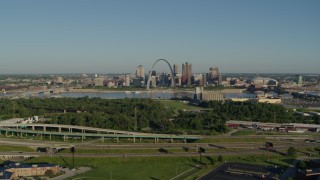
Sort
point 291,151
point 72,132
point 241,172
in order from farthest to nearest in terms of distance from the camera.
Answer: point 72,132 < point 291,151 < point 241,172

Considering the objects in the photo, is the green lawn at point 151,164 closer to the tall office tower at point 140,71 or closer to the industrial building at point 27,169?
the industrial building at point 27,169

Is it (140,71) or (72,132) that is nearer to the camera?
(72,132)

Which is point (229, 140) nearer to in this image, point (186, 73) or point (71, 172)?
point (71, 172)

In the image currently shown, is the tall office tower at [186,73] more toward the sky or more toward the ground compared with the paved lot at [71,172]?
more toward the sky

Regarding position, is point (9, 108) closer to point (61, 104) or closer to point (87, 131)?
point (61, 104)

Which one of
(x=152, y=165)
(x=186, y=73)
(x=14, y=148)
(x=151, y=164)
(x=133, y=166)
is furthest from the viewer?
(x=186, y=73)

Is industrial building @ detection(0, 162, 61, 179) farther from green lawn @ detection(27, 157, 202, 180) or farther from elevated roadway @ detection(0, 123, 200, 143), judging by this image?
elevated roadway @ detection(0, 123, 200, 143)

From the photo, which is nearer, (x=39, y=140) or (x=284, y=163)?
(x=284, y=163)

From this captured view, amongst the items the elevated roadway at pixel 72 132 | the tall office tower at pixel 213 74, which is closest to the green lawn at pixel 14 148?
the elevated roadway at pixel 72 132

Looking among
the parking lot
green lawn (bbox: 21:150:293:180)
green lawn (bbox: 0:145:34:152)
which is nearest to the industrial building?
green lawn (bbox: 21:150:293:180)

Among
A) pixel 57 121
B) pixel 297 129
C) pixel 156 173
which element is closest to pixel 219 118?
pixel 297 129

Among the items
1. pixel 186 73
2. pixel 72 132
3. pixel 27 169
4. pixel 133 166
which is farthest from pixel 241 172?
pixel 186 73
